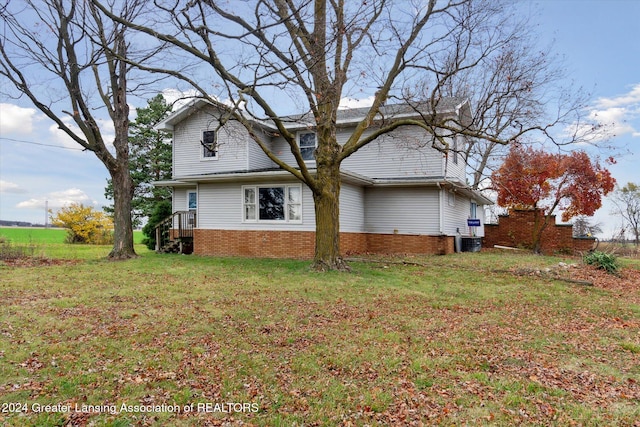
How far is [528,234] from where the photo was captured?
68.3ft

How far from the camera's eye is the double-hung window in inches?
614

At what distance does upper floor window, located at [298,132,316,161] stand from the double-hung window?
2.68 metres

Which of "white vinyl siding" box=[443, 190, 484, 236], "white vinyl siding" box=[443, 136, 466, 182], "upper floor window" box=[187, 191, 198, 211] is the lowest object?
"white vinyl siding" box=[443, 190, 484, 236]

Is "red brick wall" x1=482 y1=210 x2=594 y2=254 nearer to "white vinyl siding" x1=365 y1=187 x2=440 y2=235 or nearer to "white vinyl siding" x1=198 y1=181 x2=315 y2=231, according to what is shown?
"white vinyl siding" x1=365 y1=187 x2=440 y2=235

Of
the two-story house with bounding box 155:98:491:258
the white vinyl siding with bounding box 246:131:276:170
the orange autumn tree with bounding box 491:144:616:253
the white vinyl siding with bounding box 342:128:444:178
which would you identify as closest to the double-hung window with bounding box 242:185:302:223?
the two-story house with bounding box 155:98:491:258

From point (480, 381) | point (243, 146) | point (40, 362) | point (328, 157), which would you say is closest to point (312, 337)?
point (480, 381)

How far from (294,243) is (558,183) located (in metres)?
11.6

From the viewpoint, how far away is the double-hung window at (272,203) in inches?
614

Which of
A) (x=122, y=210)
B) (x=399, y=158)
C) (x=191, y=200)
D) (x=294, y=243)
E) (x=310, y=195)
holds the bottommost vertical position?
(x=294, y=243)

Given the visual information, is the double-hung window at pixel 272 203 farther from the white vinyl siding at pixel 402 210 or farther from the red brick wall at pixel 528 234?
the red brick wall at pixel 528 234

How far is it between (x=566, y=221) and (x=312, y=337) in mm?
19088

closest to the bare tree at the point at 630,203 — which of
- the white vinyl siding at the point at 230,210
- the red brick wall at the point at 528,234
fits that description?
the red brick wall at the point at 528,234

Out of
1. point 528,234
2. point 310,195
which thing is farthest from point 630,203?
point 310,195

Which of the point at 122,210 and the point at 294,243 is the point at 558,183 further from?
the point at 122,210
